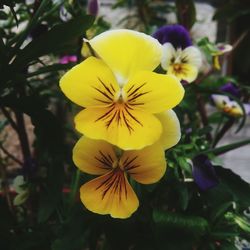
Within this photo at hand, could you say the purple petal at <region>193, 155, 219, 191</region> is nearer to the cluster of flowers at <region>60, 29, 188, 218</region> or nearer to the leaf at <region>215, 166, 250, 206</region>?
the leaf at <region>215, 166, 250, 206</region>

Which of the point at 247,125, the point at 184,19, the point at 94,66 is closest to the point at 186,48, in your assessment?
the point at 184,19

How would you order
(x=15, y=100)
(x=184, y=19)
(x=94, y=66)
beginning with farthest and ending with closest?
1. (x=184, y=19)
2. (x=15, y=100)
3. (x=94, y=66)

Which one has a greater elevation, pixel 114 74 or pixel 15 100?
Answer: pixel 114 74

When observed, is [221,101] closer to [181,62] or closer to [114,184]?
[181,62]

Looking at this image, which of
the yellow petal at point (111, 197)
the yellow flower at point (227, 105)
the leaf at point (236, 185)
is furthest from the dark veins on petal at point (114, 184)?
the yellow flower at point (227, 105)

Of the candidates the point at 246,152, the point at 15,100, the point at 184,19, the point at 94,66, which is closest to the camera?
the point at 94,66

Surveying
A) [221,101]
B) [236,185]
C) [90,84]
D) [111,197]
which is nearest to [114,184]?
[111,197]

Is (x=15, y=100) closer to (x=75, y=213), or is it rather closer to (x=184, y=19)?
(x=75, y=213)
